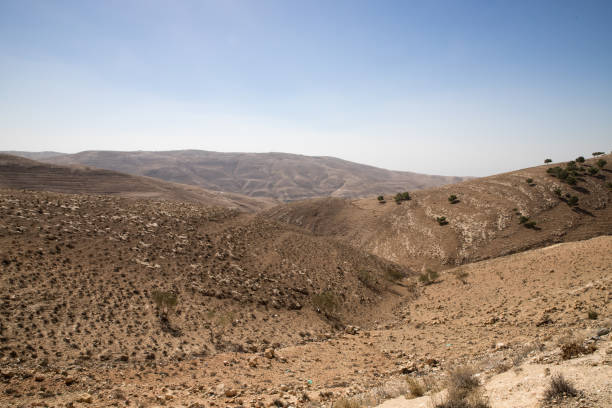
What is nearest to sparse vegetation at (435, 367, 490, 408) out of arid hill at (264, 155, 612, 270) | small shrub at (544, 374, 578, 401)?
small shrub at (544, 374, 578, 401)

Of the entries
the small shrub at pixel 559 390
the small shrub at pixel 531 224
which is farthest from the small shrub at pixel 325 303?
the small shrub at pixel 531 224

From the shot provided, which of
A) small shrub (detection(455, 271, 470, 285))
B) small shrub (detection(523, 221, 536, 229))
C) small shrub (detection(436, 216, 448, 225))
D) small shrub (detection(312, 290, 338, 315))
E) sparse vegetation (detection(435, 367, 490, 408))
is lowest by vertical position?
small shrub (detection(312, 290, 338, 315))

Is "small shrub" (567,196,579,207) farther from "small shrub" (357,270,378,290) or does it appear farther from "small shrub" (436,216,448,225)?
"small shrub" (357,270,378,290)

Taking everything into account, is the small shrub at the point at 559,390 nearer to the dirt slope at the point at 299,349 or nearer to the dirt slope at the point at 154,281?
the dirt slope at the point at 299,349

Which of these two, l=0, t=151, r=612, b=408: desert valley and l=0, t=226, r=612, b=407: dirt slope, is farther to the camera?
l=0, t=226, r=612, b=407: dirt slope

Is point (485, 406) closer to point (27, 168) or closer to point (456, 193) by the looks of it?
point (456, 193)

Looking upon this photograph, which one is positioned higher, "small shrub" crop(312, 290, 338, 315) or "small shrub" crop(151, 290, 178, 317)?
"small shrub" crop(151, 290, 178, 317)

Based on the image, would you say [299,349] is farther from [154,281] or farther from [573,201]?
[573,201]
